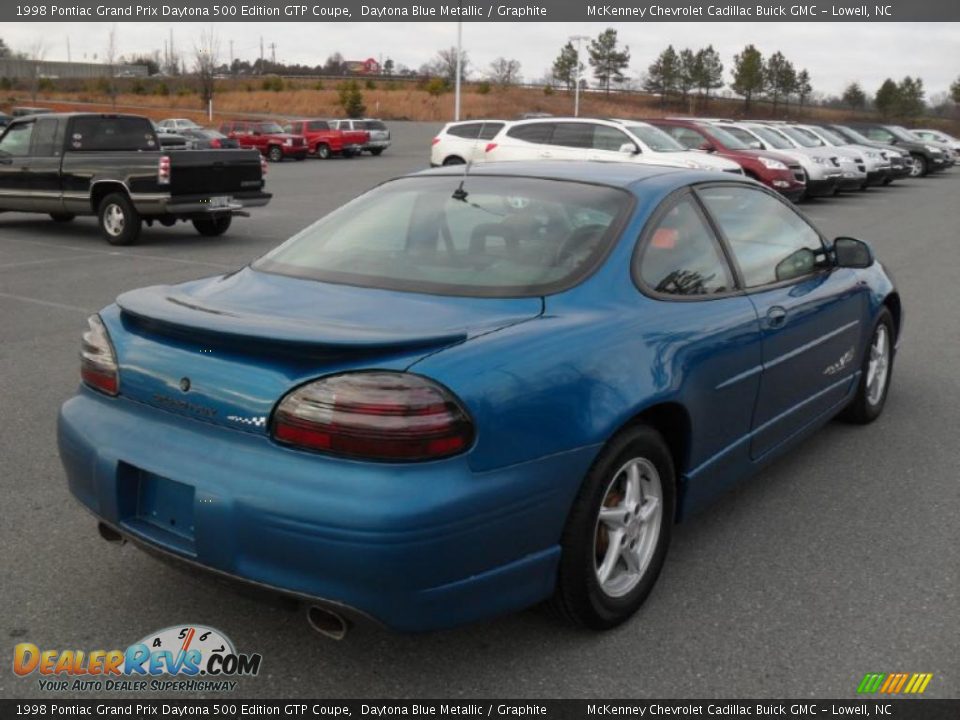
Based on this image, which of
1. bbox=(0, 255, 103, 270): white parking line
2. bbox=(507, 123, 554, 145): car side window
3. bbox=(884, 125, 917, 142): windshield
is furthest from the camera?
bbox=(884, 125, 917, 142): windshield

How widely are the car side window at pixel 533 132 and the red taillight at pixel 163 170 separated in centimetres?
835

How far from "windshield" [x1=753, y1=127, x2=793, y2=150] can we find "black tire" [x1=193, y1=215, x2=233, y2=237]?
13893 mm

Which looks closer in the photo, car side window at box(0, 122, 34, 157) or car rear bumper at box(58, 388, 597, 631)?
car rear bumper at box(58, 388, 597, 631)

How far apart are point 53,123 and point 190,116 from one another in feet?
201

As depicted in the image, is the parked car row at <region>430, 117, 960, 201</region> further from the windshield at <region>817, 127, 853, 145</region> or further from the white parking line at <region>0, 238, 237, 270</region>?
the white parking line at <region>0, 238, 237, 270</region>

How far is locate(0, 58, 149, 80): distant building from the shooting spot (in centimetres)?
9231

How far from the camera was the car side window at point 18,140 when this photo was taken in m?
14.1

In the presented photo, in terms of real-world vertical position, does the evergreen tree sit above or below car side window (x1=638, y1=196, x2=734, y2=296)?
above

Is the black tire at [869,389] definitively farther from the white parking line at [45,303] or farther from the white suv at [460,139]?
the white suv at [460,139]

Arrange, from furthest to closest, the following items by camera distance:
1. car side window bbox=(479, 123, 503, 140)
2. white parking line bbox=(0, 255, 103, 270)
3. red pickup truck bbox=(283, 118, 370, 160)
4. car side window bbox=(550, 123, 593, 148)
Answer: red pickup truck bbox=(283, 118, 370, 160) → car side window bbox=(479, 123, 503, 140) → car side window bbox=(550, 123, 593, 148) → white parking line bbox=(0, 255, 103, 270)

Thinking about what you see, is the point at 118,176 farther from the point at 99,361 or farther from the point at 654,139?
the point at 99,361

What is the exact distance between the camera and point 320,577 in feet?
8.52

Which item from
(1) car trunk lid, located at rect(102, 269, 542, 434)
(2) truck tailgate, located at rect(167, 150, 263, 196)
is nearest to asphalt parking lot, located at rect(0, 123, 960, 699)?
(1) car trunk lid, located at rect(102, 269, 542, 434)
